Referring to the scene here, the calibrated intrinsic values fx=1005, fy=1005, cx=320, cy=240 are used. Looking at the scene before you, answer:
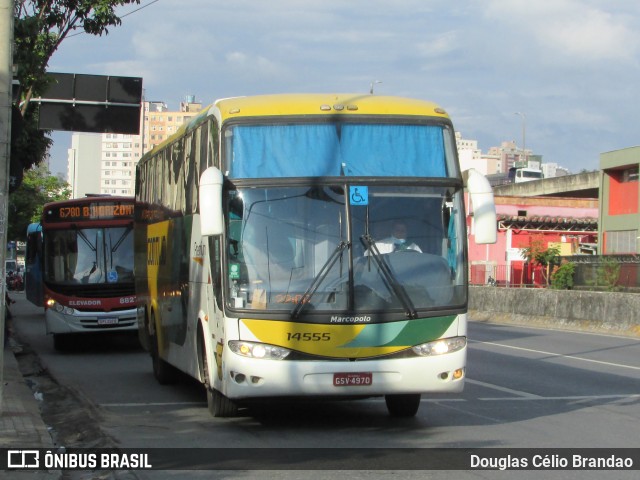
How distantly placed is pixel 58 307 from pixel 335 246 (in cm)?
1245

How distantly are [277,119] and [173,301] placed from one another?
4.19m

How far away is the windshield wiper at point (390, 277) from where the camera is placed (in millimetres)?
9844

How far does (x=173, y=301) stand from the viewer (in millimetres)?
13633

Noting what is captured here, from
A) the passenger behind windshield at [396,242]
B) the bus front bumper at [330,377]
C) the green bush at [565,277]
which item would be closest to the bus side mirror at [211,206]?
the bus front bumper at [330,377]

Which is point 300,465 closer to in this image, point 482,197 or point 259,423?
point 259,423

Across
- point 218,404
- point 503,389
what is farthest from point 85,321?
point 218,404

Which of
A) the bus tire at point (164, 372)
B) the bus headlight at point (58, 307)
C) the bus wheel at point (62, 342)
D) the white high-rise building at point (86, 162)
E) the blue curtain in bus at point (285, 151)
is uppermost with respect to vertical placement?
the white high-rise building at point (86, 162)

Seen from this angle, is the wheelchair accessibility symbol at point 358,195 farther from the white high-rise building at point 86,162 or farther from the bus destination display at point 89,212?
the white high-rise building at point 86,162

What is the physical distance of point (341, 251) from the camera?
9820 mm

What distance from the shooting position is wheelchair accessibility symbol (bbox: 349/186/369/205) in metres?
10.0

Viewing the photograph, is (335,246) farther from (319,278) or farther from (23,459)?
(23,459)

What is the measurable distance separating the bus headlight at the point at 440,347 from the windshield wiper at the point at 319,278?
1139mm

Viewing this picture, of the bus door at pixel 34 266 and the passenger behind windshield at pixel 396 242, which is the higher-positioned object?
the passenger behind windshield at pixel 396 242

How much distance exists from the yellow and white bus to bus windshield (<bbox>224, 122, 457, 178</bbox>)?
0.01m
